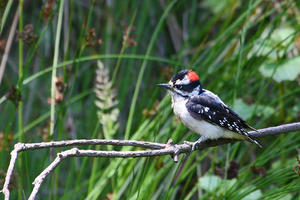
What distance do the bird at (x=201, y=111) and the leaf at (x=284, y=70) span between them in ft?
1.40


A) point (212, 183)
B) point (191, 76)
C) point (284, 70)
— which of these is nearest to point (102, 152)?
point (191, 76)

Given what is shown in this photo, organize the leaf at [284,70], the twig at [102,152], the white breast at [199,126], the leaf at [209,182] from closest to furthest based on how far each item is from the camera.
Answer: the twig at [102,152] → the white breast at [199,126] → the leaf at [209,182] → the leaf at [284,70]

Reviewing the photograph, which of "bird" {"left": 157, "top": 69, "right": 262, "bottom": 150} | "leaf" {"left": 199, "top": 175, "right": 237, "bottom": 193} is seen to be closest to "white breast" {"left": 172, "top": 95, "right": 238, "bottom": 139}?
"bird" {"left": 157, "top": 69, "right": 262, "bottom": 150}

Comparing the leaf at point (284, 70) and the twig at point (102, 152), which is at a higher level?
the leaf at point (284, 70)

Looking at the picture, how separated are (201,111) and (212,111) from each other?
0.21 feet

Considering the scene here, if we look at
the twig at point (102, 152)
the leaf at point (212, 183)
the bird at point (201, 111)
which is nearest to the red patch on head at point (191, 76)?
the bird at point (201, 111)

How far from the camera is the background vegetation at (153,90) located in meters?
2.61

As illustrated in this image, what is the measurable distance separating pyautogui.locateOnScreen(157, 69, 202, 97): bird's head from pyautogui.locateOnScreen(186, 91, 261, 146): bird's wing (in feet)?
0.15

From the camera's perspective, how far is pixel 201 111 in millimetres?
2715

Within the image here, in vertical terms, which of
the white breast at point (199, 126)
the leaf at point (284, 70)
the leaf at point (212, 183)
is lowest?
the leaf at point (212, 183)

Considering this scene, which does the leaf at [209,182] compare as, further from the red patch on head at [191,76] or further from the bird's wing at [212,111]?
the red patch on head at [191,76]

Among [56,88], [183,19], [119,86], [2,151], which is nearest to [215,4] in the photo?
[183,19]

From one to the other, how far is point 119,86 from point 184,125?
1.22 meters

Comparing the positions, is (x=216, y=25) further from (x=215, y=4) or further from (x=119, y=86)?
(x=119, y=86)
